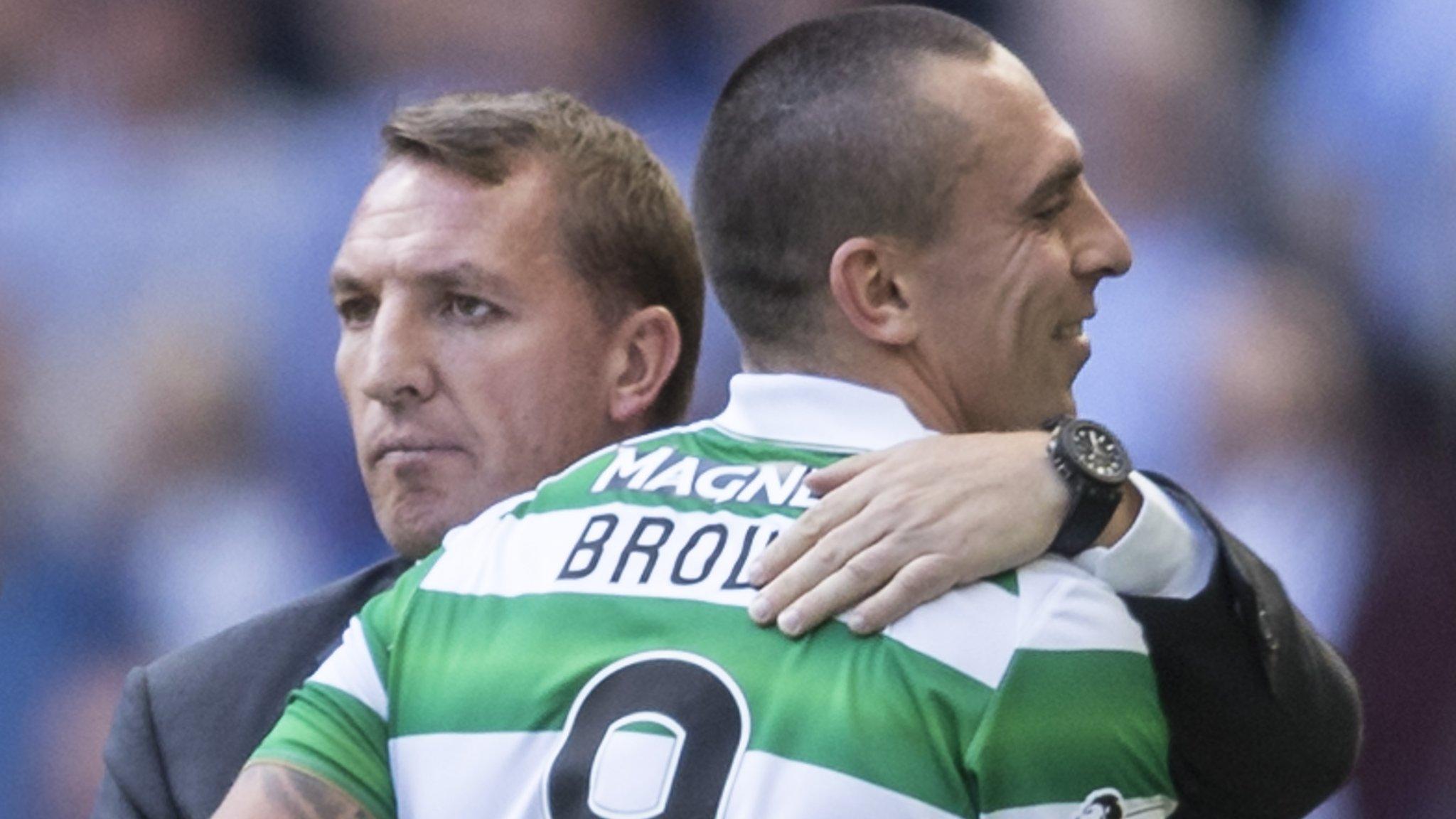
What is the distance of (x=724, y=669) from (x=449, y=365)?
3.26 ft

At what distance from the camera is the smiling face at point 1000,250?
7.36 ft

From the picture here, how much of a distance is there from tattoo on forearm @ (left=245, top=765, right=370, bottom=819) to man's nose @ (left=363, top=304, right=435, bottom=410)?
828 millimetres

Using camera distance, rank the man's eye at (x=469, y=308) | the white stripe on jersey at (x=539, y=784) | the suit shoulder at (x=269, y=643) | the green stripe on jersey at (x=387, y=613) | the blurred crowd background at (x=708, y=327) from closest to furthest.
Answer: the white stripe on jersey at (x=539, y=784) → the green stripe on jersey at (x=387, y=613) → the suit shoulder at (x=269, y=643) → the man's eye at (x=469, y=308) → the blurred crowd background at (x=708, y=327)

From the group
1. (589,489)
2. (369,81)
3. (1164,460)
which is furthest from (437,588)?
(369,81)

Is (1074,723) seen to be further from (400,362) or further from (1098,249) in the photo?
(400,362)

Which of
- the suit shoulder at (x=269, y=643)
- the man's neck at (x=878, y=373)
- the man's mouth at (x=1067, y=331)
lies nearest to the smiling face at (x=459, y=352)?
the suit shoulder at (x=269, y=643)

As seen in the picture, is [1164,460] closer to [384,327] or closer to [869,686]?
[384,327]

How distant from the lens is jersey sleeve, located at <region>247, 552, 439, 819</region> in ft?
6.92

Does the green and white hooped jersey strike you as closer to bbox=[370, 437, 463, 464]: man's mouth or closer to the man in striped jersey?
the man in striped jersey

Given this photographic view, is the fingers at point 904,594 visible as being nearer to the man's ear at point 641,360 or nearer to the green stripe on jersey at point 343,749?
the green stripe on jersey at point 343,749

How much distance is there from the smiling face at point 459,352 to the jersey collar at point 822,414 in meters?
0.75

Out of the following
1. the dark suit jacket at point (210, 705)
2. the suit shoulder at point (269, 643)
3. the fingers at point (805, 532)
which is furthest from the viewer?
the suit shoulder at point (269, 643)

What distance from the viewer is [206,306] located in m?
4.70

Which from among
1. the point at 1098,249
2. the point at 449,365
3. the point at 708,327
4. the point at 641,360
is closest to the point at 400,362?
the point at 449,365
